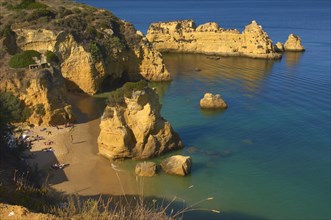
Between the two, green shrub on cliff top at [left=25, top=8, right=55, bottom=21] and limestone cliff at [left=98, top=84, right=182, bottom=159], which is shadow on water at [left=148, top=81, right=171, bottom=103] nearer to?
green shrub on cliff top at [left=25, top=8, right=55, bottom=21]

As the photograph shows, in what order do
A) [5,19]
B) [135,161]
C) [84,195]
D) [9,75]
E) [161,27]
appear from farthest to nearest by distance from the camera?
[161,27], [5,19], [9,75], [135,161], [84,195]

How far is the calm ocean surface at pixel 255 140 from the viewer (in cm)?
2036

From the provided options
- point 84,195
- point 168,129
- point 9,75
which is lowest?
point 84,195

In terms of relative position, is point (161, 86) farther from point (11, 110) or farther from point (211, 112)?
point (11, 110)

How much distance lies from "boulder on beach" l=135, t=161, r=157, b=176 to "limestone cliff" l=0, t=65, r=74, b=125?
10.5m

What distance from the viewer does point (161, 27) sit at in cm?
7031

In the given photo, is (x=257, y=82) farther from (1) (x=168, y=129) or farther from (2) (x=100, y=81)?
(1) (x=168, y=129)

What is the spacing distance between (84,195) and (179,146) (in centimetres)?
849

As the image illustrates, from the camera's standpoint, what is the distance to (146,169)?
2253cm

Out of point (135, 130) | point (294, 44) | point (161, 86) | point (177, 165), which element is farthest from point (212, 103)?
point (294, 44)

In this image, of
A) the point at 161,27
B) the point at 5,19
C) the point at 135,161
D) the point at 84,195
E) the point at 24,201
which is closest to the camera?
the point at 24,201

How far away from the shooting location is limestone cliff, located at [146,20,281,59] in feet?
205

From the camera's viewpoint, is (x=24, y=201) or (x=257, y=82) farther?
(x=257, y=82)

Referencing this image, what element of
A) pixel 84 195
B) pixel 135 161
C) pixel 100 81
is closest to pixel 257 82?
pixel 100 81
